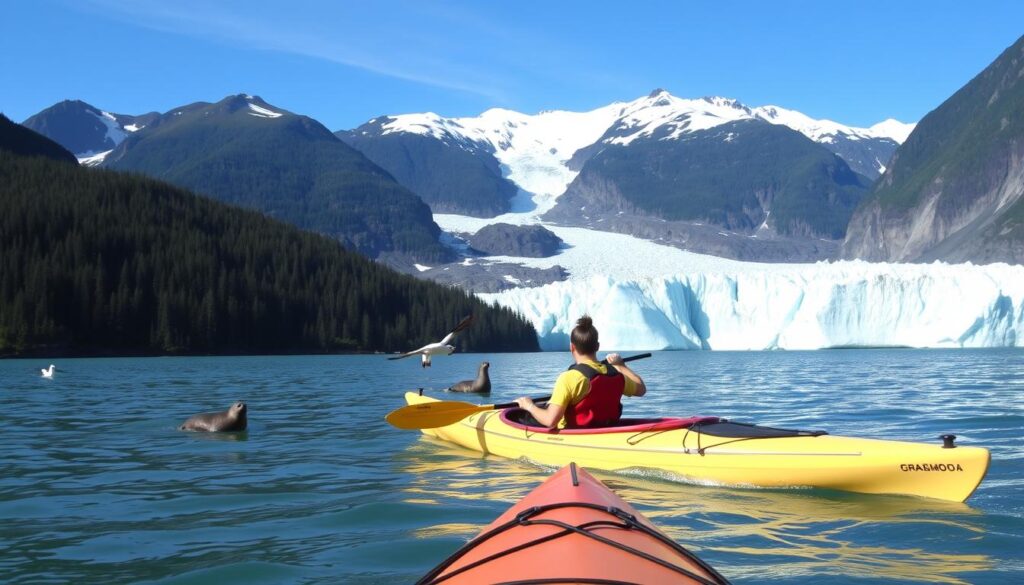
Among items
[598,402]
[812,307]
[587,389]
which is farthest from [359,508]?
[812,307]

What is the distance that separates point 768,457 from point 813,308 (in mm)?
62251

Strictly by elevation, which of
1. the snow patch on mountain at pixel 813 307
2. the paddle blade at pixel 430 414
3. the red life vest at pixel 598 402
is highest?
the snow patch on mountain at pixel 813 307

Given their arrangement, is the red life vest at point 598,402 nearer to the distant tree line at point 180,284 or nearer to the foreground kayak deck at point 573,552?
the foreground kayak deck at point 573,552

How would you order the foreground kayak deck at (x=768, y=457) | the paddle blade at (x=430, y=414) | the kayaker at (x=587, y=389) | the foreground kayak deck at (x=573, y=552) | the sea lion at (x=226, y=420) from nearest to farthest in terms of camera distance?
1. the foreground kayak deck at (x=573, y=552)
2. the foreground kayak deck at (x=768, y=457)
3. the kayaker at (x=587, y=389)
4. the paddle blade at (x=430, y=414)
5. the sea lion at (x=226, y=420)

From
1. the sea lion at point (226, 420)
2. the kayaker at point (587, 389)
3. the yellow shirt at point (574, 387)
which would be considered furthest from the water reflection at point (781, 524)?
the sea lion at point (226, 420)

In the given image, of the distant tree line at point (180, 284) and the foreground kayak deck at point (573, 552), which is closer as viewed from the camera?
the foreground kayak deck at point (573, 552)

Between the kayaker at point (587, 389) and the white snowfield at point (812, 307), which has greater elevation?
the white snowfield at point (812, 307)

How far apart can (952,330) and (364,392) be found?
160 feet

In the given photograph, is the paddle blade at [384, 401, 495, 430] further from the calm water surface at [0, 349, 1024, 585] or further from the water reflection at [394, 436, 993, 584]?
the water reflection at [394, 436, 993, 584]

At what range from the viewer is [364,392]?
2942 cm

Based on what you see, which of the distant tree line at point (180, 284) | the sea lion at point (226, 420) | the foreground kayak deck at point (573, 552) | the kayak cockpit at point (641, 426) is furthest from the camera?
the distant tree line at point (180, 284)

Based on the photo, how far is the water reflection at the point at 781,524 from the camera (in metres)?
7.30

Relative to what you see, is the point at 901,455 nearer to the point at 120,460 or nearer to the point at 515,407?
the point at 515,407

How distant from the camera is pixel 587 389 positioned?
1109 centimetres
